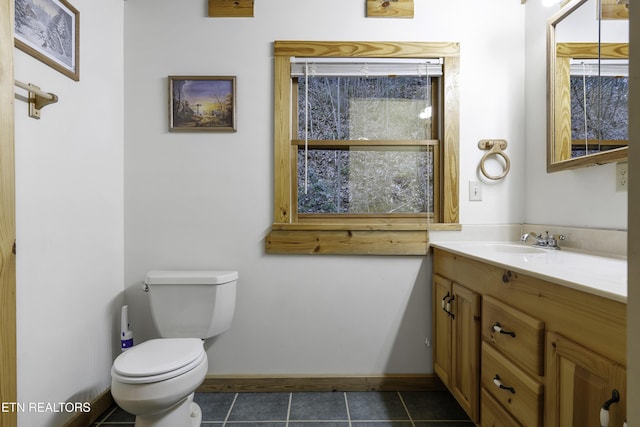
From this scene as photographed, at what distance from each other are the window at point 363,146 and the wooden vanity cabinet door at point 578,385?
100 cm

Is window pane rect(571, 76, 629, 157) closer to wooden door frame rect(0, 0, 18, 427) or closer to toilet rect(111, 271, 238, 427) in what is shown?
toilet rect(111, 271, 238, 427)

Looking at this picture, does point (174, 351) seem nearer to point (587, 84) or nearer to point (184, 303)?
point (184, 303)

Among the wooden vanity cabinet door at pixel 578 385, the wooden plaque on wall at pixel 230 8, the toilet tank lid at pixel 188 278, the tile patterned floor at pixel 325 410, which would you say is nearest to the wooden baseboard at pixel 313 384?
the tile patterned floor at pixel 325 410

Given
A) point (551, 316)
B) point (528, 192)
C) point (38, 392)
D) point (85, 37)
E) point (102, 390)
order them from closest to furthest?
1. point (551, 316)
2. point (38, 392)
3. point (85, 37)
4. point (102, 390)
5. point (528, 192)

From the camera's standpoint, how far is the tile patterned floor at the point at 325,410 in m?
1.59

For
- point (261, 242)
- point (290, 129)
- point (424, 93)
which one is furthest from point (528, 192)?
point (261, 242)

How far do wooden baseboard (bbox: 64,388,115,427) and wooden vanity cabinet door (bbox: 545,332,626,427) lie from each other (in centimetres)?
195

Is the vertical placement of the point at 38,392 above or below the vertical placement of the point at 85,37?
below

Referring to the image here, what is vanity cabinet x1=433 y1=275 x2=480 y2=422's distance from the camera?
134 centimetres

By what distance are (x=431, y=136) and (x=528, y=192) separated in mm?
660

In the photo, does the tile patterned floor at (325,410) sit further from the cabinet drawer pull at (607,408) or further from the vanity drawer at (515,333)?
the cabinet drawer pull at (607,408)

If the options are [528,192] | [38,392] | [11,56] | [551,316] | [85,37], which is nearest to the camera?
[551,316]

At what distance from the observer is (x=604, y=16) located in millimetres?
1353

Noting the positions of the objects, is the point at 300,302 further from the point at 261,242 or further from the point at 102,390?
the point at 102,390
